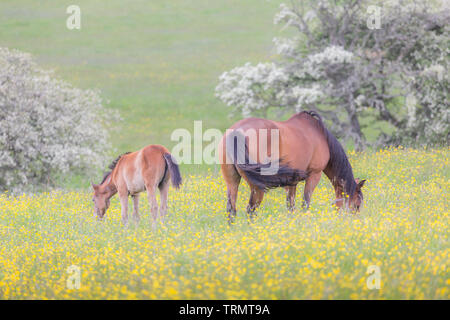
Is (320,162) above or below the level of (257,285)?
above

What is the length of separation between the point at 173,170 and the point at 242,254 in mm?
3445

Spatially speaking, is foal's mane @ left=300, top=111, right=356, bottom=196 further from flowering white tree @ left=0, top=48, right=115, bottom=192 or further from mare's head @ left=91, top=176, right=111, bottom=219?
flowering white tree @ left=0, top=48, right=115, bottom=192

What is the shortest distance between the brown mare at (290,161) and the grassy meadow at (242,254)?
0.44 metres

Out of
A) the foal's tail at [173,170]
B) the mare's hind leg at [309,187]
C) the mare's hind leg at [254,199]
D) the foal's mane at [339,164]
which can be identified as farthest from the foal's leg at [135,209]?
the foal's mane at [339,164]

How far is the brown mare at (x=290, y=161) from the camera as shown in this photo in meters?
8.62

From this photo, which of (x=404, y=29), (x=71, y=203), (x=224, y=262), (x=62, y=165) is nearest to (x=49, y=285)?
(x=224, y=262)

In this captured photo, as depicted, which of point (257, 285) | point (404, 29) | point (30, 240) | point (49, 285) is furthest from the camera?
point (404, 29)

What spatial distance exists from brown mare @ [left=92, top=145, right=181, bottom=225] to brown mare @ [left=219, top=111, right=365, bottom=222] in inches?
46.7

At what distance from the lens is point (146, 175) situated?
31.7 feet

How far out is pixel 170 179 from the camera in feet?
33.3

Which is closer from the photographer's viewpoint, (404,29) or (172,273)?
(172,273)

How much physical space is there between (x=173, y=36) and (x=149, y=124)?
58.7ft

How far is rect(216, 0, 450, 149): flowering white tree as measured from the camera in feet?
63.9

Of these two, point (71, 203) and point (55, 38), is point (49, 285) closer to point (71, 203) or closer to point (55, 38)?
point (71, 203)
